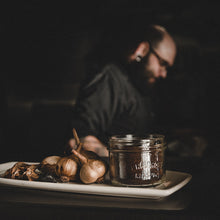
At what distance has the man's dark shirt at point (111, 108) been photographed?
52.9 inches

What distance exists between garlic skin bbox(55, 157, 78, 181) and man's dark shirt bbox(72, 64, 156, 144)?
24.9 inches

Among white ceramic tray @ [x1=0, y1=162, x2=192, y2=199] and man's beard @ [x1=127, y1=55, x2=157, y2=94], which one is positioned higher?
man's beard @ [x1=127, y1=55, x2=157, y2=94]

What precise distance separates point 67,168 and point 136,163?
162mm

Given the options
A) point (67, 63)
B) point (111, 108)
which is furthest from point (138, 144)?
point (67, 63)

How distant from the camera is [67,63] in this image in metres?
1.39

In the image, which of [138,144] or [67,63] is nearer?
[138,144]

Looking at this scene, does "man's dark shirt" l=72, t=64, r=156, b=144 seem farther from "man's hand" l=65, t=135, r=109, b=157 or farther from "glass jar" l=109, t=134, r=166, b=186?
"glass jar" l=109, t=134, r=166, b=186

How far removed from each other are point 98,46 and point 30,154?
591 mm

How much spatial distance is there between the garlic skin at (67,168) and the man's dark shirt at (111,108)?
0.63 meters

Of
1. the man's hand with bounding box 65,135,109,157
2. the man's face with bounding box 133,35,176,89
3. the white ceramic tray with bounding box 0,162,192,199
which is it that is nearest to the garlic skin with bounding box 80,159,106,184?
the white ceramic tray with bounding box 0,162,192,199

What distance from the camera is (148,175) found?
67 cm

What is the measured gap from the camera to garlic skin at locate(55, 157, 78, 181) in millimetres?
698

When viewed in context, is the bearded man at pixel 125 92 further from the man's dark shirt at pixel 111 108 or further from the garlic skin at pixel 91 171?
the garlic skin at pixel 91 171

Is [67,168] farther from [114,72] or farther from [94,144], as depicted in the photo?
[114,72]
